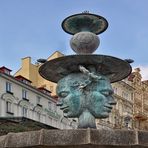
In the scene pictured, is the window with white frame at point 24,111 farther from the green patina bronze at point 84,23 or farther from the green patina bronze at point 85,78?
the green patina bronze at point 85,78

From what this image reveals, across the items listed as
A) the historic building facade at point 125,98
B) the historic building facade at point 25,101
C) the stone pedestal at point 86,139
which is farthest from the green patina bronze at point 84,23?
the historic building facade at point 125,98

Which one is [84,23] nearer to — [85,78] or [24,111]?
[85,78]

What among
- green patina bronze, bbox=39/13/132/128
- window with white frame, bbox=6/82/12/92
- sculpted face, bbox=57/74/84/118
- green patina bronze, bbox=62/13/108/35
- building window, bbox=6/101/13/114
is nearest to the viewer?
green patina bronze, bbox=39/13/132/128

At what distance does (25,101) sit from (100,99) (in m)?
53.0

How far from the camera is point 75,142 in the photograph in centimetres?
916

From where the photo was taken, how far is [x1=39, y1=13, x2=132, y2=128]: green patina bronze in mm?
12797

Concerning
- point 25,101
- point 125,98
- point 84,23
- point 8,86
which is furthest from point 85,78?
point 125,98

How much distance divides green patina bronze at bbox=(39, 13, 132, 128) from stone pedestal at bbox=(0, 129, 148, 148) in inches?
131

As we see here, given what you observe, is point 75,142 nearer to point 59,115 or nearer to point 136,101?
point 59,115

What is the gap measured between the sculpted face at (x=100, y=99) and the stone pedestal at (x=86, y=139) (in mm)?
3593

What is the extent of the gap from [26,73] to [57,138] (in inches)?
2547

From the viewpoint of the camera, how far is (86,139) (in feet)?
30.1

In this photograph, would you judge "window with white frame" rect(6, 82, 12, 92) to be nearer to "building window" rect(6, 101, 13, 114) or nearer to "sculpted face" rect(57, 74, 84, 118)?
"building window" rect(6, 101, 13, 114)

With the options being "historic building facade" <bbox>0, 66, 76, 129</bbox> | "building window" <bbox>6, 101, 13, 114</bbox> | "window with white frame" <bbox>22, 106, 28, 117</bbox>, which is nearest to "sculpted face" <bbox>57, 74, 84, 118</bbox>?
"historic building facade" <bbox>0, 66, 76, 129</bbox>
